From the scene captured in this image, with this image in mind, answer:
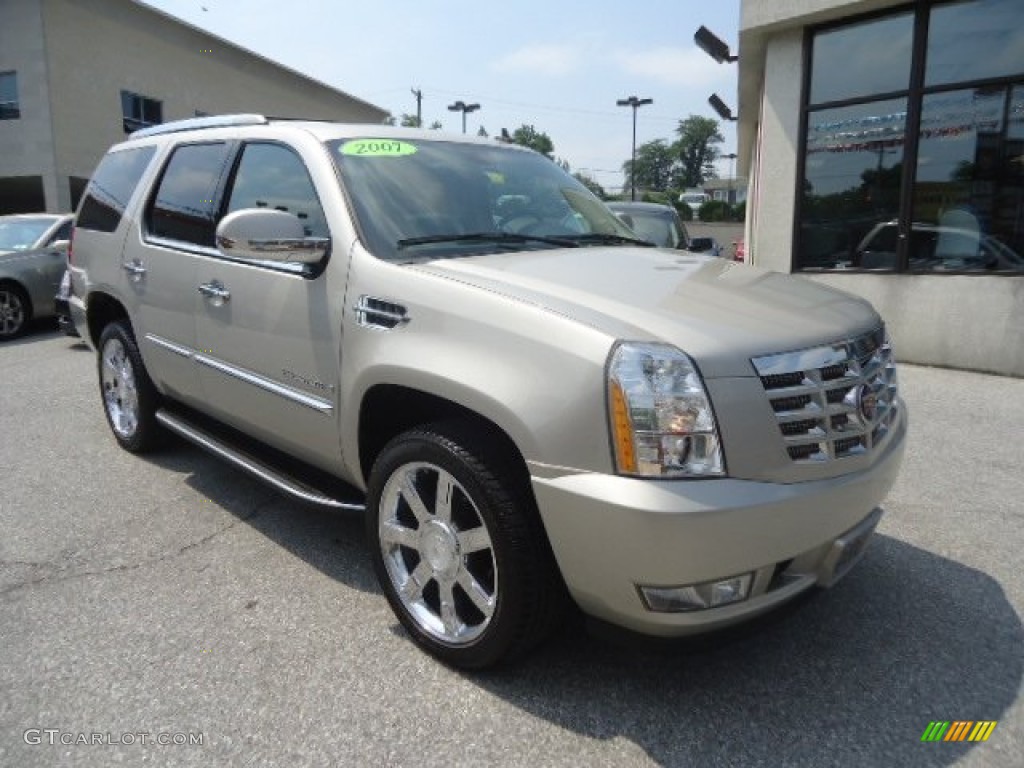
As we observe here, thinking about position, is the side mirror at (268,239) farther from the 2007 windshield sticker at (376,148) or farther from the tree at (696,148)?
the tree at (696,148)

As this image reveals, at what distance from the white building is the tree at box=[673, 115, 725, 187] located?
12431 cm

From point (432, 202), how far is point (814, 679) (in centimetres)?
226

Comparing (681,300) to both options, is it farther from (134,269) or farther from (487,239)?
(134,269)

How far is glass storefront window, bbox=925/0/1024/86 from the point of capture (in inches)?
292

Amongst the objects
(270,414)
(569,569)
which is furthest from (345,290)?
(569,569)

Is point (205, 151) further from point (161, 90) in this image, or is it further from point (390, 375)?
point (161, 90)

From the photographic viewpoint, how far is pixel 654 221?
9461 millimetres

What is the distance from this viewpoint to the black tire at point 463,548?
89.8 inches

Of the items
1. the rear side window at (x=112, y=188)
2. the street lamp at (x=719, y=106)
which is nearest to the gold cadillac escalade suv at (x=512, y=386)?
the rear side window at (x=112, y=188)

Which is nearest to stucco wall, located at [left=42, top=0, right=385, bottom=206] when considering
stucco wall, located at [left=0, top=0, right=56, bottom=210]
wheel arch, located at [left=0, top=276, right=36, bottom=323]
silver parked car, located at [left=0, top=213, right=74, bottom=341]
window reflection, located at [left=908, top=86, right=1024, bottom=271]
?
stucco wall, located at [left=0, top=0, right=56, bottom=210]

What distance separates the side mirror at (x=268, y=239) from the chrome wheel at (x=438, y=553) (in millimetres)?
923

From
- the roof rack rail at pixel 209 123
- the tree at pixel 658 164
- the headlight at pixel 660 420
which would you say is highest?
the tree at pixel 658 164

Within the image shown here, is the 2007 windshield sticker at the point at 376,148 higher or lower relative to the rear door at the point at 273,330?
higher

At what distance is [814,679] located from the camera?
8.21 ft
